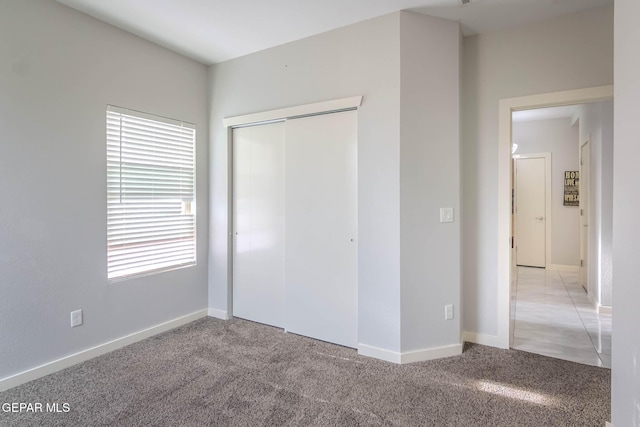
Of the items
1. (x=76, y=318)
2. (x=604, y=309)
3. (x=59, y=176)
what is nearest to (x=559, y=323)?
(x=604, y=309)

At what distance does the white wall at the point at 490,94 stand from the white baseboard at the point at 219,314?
2.41 m

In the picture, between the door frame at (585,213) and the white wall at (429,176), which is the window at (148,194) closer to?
the white wall at (429,176)

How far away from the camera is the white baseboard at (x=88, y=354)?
2.29m

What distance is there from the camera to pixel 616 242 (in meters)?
1.64

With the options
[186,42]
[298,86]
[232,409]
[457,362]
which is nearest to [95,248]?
[232,409]

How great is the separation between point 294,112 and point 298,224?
105 cm

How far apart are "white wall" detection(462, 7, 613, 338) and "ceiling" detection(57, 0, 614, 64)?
137 millimetres

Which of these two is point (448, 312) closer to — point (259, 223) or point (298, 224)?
point (298, 224)

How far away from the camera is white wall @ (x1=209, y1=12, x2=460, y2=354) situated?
104 inches

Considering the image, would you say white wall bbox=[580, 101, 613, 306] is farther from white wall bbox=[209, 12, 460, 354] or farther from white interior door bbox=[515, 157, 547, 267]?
white wall bbox=[209, 12, 460, 354]

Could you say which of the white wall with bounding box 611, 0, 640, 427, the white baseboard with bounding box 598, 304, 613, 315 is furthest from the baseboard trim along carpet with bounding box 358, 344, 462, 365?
the white baseboard with bounding box 598, 304, 613, 315

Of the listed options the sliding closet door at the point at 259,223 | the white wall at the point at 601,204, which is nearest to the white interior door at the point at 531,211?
the white wall at the point at 601,204

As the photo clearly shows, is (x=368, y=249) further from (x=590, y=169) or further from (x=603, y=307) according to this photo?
(x=590, y=169)

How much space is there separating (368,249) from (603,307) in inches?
120
